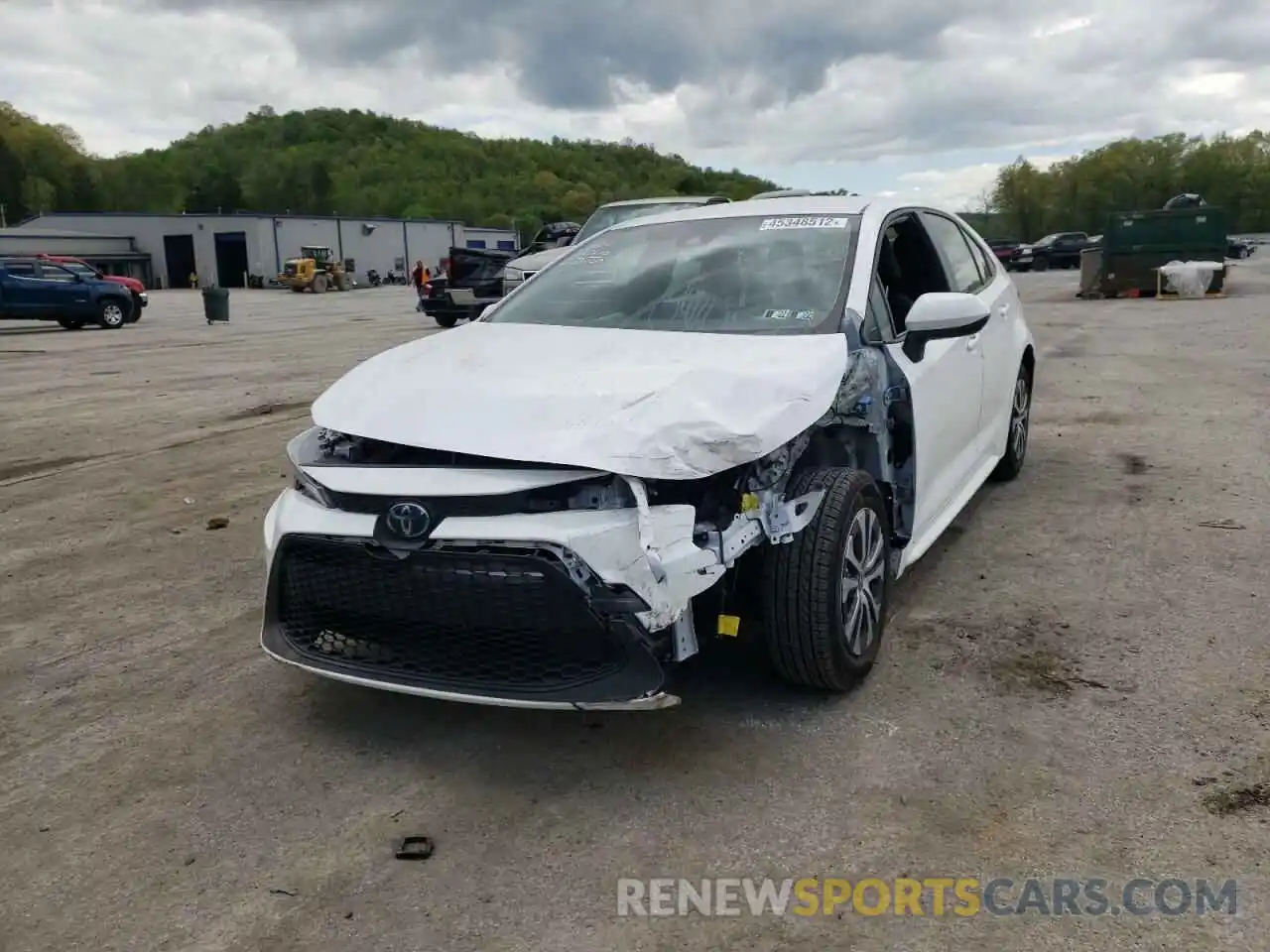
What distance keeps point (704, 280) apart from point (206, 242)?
64.7 meters

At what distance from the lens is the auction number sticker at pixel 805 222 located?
14.1ft

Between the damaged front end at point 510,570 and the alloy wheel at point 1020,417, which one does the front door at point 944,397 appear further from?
the damaged front end at point 510,570

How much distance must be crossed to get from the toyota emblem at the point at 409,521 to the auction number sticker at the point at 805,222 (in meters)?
2.24

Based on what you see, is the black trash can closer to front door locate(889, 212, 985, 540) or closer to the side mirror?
front door locate(889, 212, 985, 540)

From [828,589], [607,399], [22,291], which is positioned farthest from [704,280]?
[22,291]

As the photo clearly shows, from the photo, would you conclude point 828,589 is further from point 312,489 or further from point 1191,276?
point 1191,276

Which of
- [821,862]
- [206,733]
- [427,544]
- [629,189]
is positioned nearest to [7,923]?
[206,733]

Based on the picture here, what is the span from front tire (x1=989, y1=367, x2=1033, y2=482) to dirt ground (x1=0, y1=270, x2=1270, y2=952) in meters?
0.61

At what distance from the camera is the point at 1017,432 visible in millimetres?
6105

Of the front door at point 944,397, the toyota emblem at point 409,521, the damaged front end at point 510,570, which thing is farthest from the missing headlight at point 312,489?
the front door at point 944,397

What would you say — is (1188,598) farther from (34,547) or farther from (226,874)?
(34,547)

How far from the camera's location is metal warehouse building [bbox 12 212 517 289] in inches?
2381

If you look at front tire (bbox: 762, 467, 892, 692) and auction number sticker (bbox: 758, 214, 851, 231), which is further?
auction number sticker (bbox: 758, 214, 851, 231)

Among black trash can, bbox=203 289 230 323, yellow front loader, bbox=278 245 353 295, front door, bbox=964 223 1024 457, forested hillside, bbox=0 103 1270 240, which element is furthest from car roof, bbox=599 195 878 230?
forested hillside, bbox=0 103 1270 240
